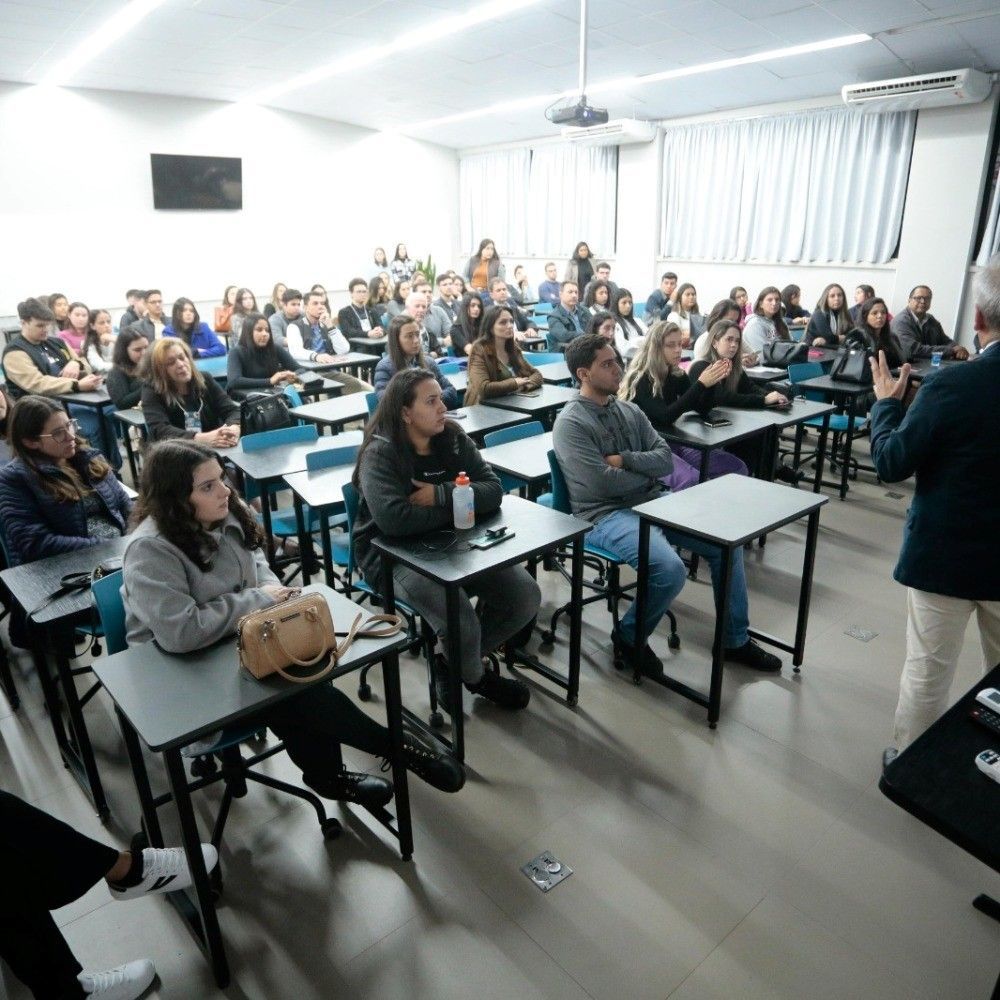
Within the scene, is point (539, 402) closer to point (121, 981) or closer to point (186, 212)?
point (121, 981)

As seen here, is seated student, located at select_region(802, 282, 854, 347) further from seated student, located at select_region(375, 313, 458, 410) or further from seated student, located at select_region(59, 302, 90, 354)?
seated student, located at select_region(59, 302, 90, 354)

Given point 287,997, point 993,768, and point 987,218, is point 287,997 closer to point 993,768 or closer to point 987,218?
point 993,768

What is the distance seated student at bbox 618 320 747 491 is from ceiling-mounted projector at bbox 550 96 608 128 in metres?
1.95

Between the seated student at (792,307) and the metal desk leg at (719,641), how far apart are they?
5824mm

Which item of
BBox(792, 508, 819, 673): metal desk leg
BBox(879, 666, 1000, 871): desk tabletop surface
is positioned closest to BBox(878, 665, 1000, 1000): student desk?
BBox(879, 666, 1000, 871): desk tabletop surface

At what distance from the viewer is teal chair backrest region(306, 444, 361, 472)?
3.41m

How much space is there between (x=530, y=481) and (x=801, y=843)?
1.73 metres

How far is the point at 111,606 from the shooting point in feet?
6.88

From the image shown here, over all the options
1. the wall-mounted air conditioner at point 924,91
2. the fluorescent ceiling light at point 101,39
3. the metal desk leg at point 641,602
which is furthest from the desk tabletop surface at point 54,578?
the wall-mounted air conditioner at point 924,91

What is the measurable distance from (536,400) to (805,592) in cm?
222

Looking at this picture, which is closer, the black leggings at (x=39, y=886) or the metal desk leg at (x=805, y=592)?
the black leggings at (x=39, y=886)

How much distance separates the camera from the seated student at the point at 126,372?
15.9 ft

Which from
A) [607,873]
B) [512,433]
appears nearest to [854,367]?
[512,433]

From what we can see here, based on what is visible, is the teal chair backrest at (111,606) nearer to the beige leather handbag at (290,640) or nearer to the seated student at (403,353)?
the beige leather handbag at (290,640)
